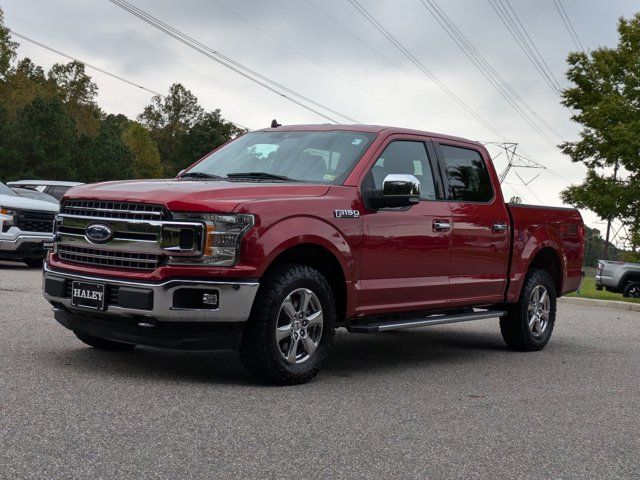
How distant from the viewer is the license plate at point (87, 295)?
6.08 m

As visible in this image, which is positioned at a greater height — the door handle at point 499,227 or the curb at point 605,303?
the door handle at point 499,227

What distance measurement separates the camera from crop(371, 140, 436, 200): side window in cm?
736

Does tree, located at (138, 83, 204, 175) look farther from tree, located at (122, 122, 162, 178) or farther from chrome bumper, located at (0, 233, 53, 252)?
chrome bumper, located at (0, 233, 53, 252)

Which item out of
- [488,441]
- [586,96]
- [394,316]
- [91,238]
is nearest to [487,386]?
[394,316]

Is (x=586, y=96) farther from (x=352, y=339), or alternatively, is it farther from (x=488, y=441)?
(x=488, y=441)

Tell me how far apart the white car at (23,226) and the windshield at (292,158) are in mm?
9428

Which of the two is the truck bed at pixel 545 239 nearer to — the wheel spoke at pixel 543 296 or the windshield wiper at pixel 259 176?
the wheel spoke at pixel 543 296

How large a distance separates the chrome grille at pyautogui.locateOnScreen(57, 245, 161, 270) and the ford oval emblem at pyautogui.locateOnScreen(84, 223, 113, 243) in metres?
0.08

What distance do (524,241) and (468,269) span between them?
1.18 metres

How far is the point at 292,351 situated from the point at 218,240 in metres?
0.99

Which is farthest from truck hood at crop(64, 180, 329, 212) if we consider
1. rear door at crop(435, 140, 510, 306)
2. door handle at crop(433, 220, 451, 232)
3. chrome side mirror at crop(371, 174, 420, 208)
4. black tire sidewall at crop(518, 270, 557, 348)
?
black tire sidewall at crop(518, 270, 557, 348)

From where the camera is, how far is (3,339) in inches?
298

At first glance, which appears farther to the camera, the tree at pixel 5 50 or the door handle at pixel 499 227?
the tree at pixel 5 50

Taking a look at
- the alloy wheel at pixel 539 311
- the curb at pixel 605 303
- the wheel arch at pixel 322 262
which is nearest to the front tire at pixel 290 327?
the wheel arch at pixel 322 262
